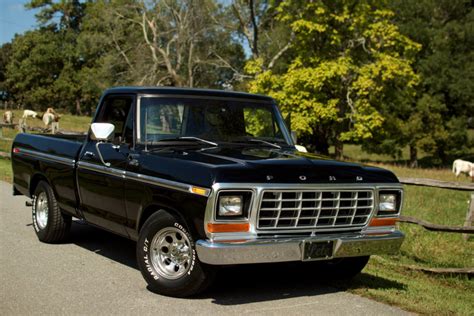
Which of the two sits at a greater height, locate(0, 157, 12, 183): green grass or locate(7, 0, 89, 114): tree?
locate(7, 0, 89, 114): tree

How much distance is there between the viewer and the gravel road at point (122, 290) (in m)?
5.14

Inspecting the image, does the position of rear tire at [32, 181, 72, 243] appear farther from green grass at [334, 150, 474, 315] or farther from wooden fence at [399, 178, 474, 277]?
wooden fence at [399, 178, 474, 277]

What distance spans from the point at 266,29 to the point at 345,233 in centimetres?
4265

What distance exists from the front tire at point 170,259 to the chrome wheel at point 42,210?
2.66 metres

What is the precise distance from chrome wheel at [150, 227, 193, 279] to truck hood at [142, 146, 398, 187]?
52 cm

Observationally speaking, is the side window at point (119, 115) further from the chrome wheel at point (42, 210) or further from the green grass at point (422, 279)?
the green grass at point (422, 279)

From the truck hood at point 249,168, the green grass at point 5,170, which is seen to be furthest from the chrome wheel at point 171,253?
the green grass at point 5,170

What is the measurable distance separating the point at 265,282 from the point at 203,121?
180 cm

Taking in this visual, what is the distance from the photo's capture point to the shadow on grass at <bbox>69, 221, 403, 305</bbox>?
18.6ft

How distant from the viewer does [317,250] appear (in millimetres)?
5355

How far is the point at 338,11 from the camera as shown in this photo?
34.5 meters

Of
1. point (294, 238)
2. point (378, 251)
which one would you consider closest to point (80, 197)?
point (294, 238)

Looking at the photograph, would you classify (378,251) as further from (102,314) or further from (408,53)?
(408,53)

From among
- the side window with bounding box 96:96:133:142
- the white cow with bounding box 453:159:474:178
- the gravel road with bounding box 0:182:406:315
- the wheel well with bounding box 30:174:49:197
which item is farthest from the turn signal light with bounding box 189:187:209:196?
the white cow with bounding box 453:159:474:178
